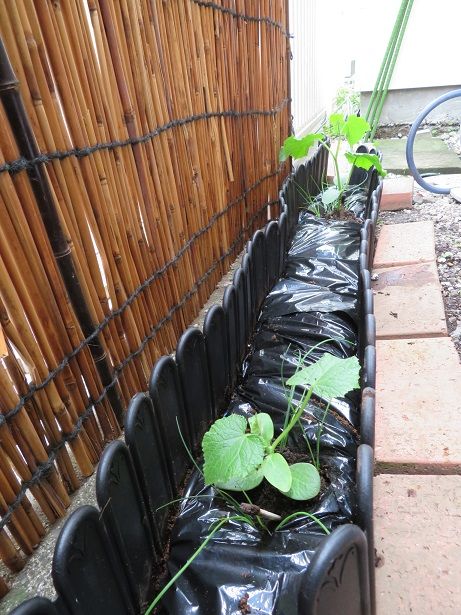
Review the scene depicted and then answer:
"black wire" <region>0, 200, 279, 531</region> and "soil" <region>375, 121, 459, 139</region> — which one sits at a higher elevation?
"black wire" <region>0, 200, 279, 531</region>

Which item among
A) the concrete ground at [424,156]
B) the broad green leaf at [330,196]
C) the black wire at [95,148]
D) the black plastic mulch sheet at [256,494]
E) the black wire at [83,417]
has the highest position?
the black wire at [95,148]

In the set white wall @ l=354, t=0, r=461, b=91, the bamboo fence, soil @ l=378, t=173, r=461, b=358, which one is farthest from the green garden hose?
the bamboo fence

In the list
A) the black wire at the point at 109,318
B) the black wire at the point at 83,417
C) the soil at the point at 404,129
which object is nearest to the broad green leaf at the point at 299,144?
the black wire at the point at 109,318

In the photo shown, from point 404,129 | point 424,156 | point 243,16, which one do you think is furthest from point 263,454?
point 404,129

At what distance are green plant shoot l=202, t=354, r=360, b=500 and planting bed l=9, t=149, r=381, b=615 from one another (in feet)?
0.19

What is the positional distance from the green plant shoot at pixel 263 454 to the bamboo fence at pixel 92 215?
A: 1.50 feet

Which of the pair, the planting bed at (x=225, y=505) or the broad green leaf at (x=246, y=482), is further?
the broad green leaf at (x=246, y=482)

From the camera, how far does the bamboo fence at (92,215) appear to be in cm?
100

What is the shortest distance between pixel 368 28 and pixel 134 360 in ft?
20.7

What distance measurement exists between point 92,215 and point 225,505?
2.84ft

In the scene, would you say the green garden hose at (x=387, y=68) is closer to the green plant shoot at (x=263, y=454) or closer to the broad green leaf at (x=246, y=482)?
the green plant shoot at (x=263, y=454)

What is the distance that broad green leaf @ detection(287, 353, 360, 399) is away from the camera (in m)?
0.99

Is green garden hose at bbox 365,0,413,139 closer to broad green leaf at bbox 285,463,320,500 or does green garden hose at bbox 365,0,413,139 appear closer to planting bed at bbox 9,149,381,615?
planting bed at bbox 9,149,381,615

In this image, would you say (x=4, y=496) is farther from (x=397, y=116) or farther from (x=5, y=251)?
(x=397, y=116)
